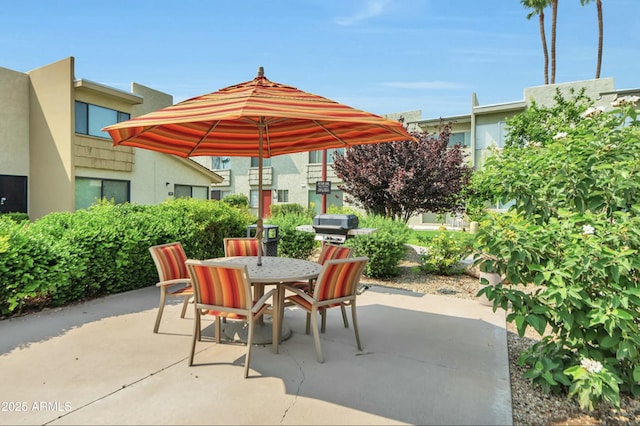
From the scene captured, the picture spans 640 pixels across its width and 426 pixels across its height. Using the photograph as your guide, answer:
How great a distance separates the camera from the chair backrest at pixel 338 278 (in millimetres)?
3414

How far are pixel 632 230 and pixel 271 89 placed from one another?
3.25 metres

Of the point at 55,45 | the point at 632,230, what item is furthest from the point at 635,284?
the point at 55,45

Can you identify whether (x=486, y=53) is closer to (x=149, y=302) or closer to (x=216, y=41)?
(x=216, y=41)

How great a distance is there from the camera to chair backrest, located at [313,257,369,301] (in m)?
3.41

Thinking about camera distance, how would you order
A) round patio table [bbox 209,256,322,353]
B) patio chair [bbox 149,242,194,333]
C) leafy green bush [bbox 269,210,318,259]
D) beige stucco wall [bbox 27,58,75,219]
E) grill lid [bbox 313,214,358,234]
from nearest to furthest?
round patio table [bbox 209,256,322,353], patio chair [bbox 149,242,194,333], grill lid [bbox 313,214,358,234], leafy green bush [bbox 269,210,318,259], beige stucco wall [bbox 27,58,75,219]

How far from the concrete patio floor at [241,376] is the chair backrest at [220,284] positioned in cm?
62

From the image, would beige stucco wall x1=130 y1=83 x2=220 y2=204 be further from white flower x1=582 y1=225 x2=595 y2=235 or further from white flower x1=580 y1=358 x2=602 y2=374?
white flower x1=580 y1=358 x2=602 y2=374

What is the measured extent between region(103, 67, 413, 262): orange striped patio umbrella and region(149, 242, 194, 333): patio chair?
1.08 m

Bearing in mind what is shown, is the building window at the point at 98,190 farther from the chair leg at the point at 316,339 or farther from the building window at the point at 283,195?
the chair leg at the point at 316,339

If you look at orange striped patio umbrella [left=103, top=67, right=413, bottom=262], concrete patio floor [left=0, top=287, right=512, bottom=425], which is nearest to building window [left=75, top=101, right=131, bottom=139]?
orange striped patio umbrella [left=103, top=67, right=413, bottom=262]

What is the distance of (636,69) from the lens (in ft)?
55.9

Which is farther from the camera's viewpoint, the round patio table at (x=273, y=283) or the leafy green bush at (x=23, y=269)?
the leafy green bush at (x=23, y=269)

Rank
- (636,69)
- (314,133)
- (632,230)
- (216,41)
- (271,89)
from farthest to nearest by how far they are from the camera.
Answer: (636,69) < (216,41) < (314,133) < (271,89) < (632,230)

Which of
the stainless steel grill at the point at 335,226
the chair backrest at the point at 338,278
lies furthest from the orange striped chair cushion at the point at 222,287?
the stainless steel grill at the point at 335,226
